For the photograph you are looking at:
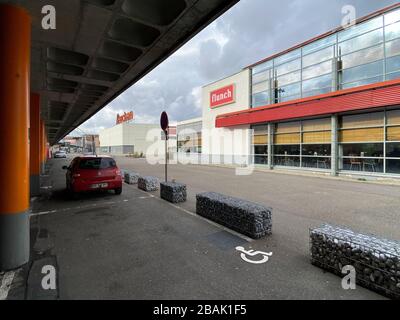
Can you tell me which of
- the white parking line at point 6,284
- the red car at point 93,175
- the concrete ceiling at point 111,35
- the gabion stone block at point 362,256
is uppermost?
the concrete ceiling at point 111,35

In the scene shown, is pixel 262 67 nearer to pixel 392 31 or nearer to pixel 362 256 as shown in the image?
pixel 392 31

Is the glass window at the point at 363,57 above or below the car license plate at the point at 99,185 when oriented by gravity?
above

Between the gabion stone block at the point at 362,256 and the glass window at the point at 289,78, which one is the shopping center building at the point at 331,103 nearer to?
the glass window at the point at 289,78

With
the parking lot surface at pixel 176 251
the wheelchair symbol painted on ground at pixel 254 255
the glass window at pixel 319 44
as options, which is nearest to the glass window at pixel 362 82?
the glass window at pixel 319 44

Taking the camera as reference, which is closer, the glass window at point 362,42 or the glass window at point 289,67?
the glass window at point 362,42

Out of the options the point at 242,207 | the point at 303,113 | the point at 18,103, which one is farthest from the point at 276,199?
the point at 303,113

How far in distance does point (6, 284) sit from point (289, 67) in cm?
2148

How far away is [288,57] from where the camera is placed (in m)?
19.5

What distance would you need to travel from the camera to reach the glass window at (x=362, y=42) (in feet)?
→ 45.5

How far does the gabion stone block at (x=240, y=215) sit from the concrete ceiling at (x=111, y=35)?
3813 mm

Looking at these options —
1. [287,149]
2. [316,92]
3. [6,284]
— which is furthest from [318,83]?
[6,284]

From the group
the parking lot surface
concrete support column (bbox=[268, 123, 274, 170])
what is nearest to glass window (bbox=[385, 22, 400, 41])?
concrete support column (bbox=[268, 123, 274, 170])

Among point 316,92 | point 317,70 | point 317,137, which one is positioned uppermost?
point 317,70

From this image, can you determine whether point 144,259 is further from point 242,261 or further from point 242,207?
point 242,207
